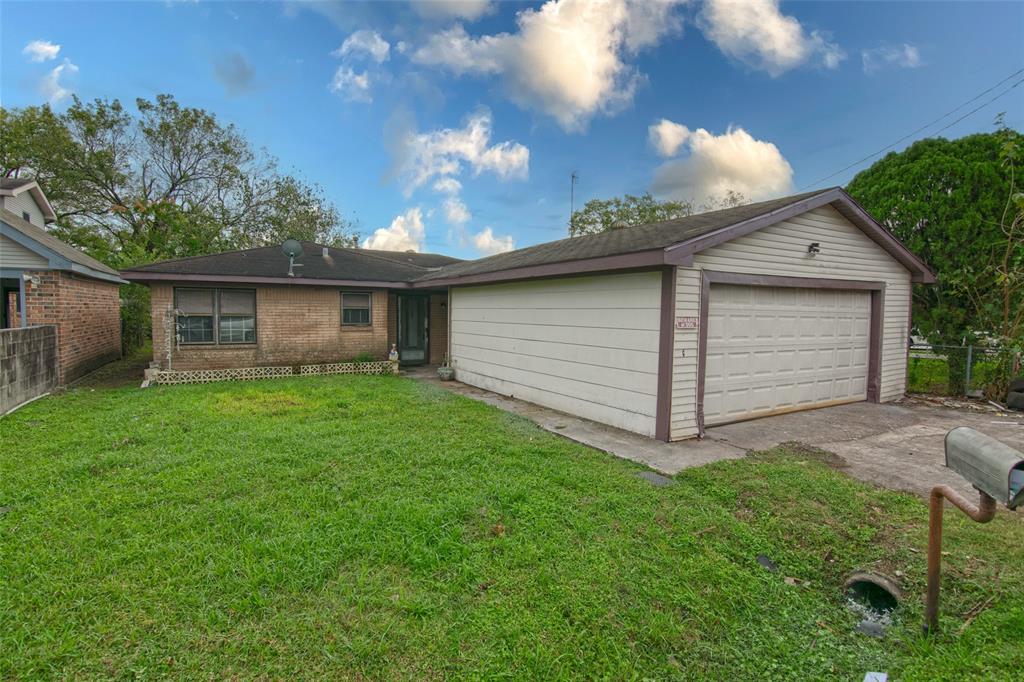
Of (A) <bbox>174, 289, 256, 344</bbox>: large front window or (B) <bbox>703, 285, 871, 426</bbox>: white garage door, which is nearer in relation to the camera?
(B) <bbox>703, 285, 871, 426</bbox>: white garage door

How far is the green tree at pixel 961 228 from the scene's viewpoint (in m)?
8.66

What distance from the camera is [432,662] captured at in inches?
90.8

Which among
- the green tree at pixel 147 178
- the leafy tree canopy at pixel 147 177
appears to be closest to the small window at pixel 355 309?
the green tree at pixel 147 178

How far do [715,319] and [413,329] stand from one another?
9154mm

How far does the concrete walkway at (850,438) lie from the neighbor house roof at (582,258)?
2313 millimetres

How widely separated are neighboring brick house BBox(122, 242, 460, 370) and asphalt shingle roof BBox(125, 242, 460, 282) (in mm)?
25

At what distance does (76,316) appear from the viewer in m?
10.4

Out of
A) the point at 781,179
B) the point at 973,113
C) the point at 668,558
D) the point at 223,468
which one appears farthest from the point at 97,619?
the point at 781,179

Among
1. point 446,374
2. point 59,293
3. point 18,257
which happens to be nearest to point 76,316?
point 59,293

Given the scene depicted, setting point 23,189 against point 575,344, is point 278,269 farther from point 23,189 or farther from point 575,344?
point 23,189

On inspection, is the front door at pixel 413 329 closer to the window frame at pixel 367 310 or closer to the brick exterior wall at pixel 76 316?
the window frame at pixel 367 310

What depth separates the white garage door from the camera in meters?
6.79

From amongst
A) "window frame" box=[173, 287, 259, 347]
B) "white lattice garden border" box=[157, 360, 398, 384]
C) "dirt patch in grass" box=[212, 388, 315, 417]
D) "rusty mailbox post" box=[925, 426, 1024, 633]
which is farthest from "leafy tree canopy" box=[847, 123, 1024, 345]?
"window frame" box=[173, 287, 259, 347]

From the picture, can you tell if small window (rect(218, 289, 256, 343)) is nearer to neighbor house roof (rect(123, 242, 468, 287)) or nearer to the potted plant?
neighbor house roof (rect(123, 242, 468, 287))
